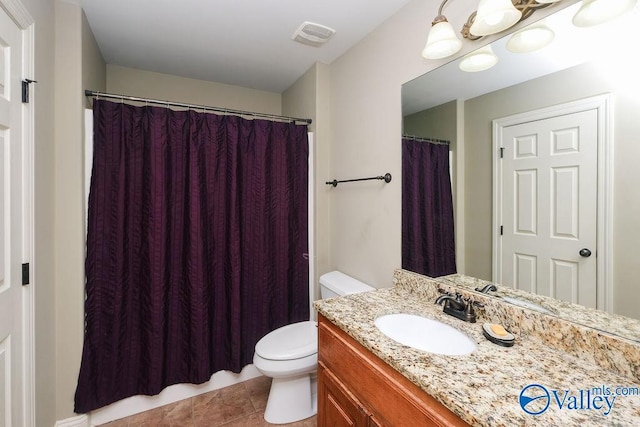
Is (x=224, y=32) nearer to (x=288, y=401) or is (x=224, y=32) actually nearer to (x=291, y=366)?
(x=291, y=366)

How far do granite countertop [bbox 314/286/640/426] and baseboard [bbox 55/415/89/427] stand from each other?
5.48 ft

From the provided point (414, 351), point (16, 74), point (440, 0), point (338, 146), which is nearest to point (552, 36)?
point (440, 0)

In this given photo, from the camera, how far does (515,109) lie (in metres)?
1.05

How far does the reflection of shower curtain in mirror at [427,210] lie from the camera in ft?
4.44

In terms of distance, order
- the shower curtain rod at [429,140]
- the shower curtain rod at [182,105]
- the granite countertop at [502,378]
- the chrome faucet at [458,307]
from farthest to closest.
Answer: the shower curtain rod at [182,105], the shower curtain rod at [429,140], the chrome faucet at [458,307], the granite countertop at [502,378]

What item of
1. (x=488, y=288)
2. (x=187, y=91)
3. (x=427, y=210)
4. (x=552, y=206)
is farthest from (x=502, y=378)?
(x=187, y=91)

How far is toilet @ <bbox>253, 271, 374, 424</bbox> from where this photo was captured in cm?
155

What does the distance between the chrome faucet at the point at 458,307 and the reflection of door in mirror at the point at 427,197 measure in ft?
0.59

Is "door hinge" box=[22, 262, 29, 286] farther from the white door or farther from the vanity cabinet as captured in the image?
the vanity cabinet

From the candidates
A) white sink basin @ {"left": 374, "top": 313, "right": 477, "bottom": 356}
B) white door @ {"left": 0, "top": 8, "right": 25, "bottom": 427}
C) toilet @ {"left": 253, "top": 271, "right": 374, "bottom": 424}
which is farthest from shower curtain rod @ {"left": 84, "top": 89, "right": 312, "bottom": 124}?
white sink basin @ {"left": 374, "top": 313, "right": 477, "bottom": 356}

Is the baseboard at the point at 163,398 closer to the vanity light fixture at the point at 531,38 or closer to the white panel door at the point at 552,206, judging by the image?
the white panel door at the point at 552,206

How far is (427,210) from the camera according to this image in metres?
1.45

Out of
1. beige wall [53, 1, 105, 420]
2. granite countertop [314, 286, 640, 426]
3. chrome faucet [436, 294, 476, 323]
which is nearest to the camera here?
granite countertop [314, 286, 640, 426]

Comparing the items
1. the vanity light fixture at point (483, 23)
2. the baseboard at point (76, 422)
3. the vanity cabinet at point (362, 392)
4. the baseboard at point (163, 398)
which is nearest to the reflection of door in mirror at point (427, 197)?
the vanity light fixture at point (483, 23)
